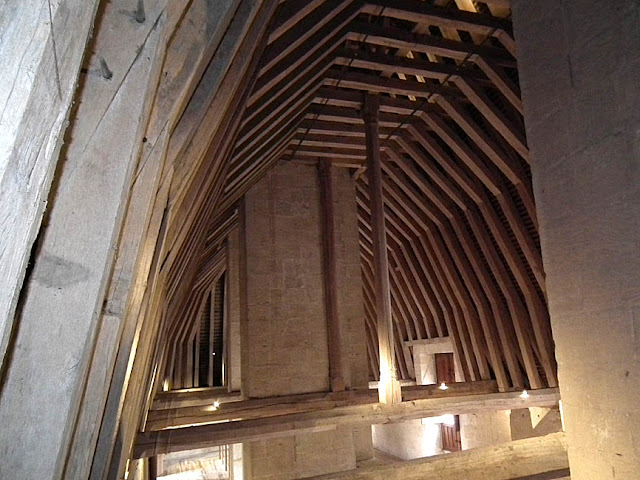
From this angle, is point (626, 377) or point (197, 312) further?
point (197, 312)

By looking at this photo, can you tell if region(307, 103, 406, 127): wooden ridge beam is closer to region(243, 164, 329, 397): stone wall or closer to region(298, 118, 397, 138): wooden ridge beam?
region(298, 118, 397, 138): wooden ridge beam

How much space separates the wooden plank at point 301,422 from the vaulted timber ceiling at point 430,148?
1.41 m

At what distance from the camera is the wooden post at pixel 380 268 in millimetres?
6336

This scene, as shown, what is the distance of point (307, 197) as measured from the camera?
8.98 metres

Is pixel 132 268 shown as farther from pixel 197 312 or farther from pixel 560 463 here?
pixel 197 312

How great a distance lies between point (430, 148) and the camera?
834cm

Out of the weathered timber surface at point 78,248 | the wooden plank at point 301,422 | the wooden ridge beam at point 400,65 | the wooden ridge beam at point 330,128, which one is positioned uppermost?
the wooden ridge beam at point 400,65

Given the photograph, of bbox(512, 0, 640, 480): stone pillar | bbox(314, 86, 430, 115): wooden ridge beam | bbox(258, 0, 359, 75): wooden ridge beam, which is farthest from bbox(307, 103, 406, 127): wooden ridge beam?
bbox(512, 0, 640, 480): stone pillar

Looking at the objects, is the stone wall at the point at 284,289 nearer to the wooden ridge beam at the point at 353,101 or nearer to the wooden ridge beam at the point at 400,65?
the wooden ridge beam at the point at 353,101

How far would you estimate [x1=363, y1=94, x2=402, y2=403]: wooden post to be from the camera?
634 cm

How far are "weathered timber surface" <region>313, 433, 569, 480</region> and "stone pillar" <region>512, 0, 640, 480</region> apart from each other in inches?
74.3

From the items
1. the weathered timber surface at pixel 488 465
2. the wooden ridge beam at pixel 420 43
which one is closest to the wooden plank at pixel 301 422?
the weathered timber surface at pixel 488 465

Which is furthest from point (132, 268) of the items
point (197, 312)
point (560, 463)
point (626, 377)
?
point (197, 312)

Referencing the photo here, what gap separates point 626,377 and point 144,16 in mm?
2241
